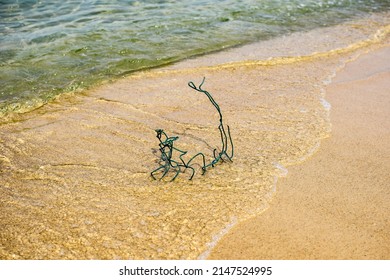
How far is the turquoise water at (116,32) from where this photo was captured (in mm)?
5168

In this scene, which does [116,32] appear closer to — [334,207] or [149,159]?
[149,159]

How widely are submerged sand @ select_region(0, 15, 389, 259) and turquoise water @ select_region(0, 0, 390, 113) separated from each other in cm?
56

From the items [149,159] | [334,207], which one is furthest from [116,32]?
[334,207]

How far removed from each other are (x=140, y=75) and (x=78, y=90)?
0.77m

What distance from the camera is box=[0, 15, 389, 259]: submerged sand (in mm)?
2504

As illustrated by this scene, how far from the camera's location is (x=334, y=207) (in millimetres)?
2742

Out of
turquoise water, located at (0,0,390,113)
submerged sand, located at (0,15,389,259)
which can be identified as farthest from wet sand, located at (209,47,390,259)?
turquoise water, located at (0,0,390,113)

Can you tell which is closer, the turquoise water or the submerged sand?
the submerged sand

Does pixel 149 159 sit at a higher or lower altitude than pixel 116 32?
lower

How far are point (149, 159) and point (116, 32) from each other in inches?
150

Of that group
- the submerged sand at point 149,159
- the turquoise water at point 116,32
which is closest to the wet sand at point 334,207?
the submerged sand at point 149,159

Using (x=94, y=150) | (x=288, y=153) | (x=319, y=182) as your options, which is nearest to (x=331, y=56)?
(x=288, y=153)

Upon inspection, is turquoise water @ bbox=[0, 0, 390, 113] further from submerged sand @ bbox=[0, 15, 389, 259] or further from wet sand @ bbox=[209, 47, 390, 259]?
wet sand @ bbox=[209, 47, 390, 259]

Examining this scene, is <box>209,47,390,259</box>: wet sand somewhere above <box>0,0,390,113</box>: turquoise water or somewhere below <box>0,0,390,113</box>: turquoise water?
below
